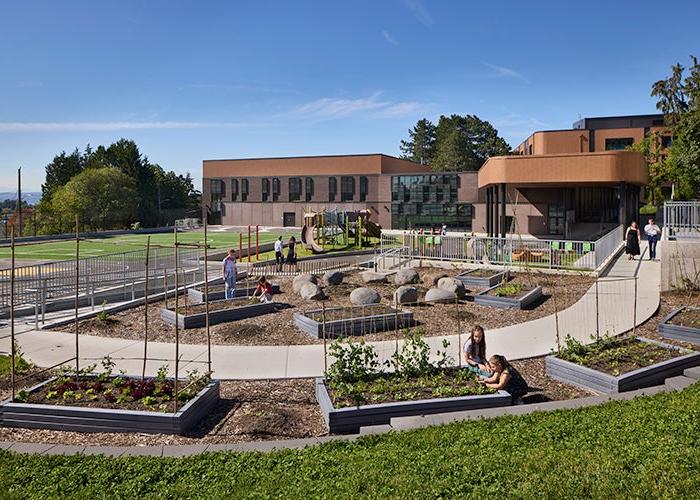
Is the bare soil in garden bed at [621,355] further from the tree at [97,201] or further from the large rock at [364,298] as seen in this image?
the tree at [97,201]

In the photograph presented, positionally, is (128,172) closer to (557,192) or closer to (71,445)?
(557,192)

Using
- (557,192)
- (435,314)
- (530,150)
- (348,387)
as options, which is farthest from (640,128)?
(348,387)

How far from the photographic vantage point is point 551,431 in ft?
22.9

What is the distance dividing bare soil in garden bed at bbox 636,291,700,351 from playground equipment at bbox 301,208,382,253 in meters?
24.2

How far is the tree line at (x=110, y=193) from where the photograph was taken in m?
64.9

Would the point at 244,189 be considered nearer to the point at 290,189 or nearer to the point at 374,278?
the point at 290,189

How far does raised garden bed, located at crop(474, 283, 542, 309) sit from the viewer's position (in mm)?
17016

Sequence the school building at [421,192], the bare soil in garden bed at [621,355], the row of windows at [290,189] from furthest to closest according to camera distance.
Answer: the row of windows at [290,189] < the school building at [421,192] < the bare soil in garden bed at [621,355]

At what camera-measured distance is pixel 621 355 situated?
10438mm

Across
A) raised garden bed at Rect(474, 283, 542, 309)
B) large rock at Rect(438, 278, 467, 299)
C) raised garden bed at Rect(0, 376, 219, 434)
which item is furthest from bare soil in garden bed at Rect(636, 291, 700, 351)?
Result: raised garden bed at Rect(0, 376, 219, 434)

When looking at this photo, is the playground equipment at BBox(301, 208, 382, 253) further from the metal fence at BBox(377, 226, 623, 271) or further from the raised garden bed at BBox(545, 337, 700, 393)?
the raised garden bed at BBox(545, 337, 700, 393)

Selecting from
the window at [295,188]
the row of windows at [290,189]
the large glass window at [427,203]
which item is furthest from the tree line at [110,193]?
the large glass window at [427,203]

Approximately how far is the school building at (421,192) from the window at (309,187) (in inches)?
5.0

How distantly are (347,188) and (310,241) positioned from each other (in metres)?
32.5
